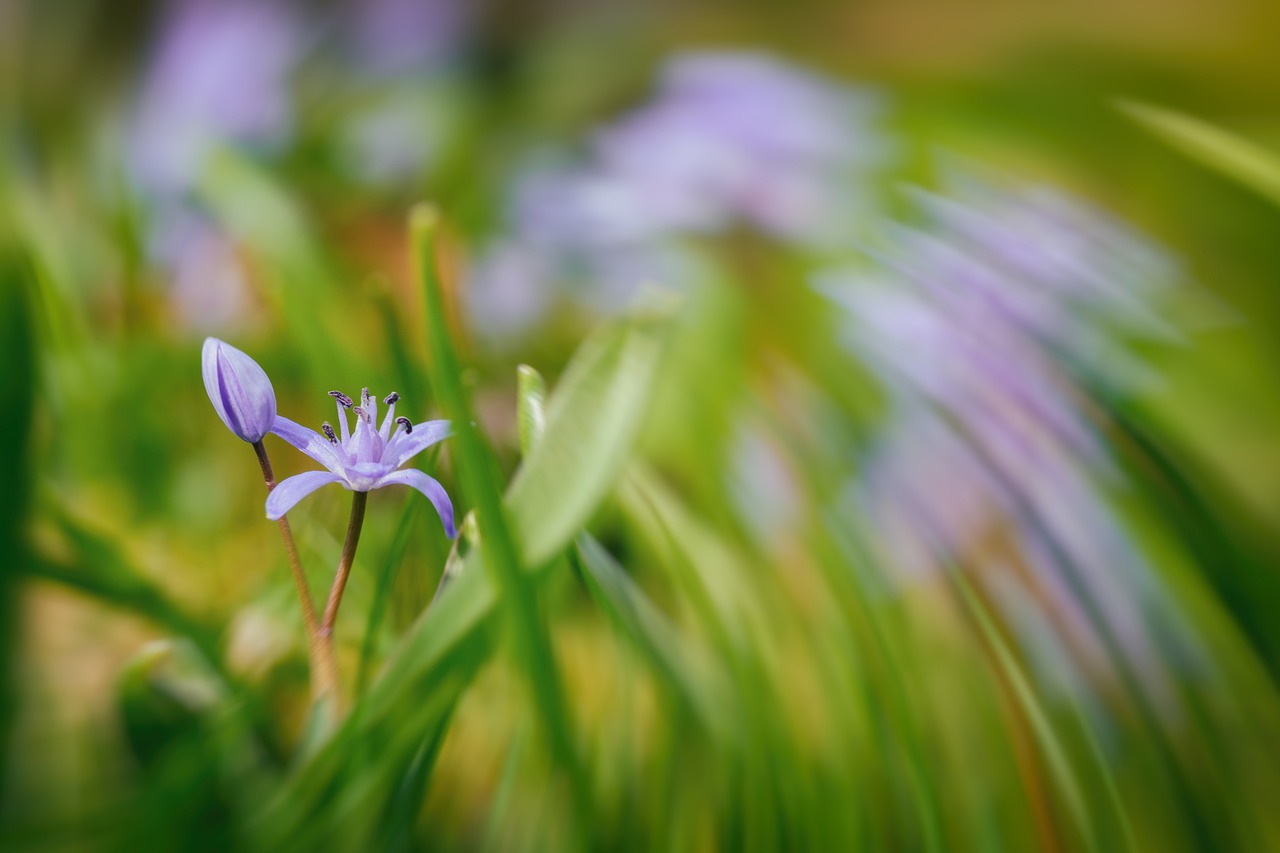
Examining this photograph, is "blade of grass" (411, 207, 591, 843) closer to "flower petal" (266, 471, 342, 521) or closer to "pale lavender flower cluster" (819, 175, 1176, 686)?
"flower petal" (266, 471, 342, 521)

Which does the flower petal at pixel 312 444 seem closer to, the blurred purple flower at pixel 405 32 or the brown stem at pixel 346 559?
the brown stem at pixel 346 559

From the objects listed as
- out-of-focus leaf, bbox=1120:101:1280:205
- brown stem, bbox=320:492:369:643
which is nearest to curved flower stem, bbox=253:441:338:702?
brown stem, bbox=320:492:369:643

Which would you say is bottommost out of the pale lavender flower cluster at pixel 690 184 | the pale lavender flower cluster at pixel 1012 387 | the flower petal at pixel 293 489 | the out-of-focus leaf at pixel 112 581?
the flower petal at pixel 293 489

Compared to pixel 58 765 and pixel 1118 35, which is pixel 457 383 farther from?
pixel 1118 35

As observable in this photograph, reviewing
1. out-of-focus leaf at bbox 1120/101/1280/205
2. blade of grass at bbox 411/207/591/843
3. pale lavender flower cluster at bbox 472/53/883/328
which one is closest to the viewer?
blade of grass at bbox 411/207/591/843

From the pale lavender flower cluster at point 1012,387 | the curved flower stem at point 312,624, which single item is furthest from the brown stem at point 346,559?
the pale lavender flower cluster at point 1012,387

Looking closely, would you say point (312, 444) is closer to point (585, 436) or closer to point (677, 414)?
point (585, 436)

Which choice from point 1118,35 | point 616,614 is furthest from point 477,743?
point 1118,35
